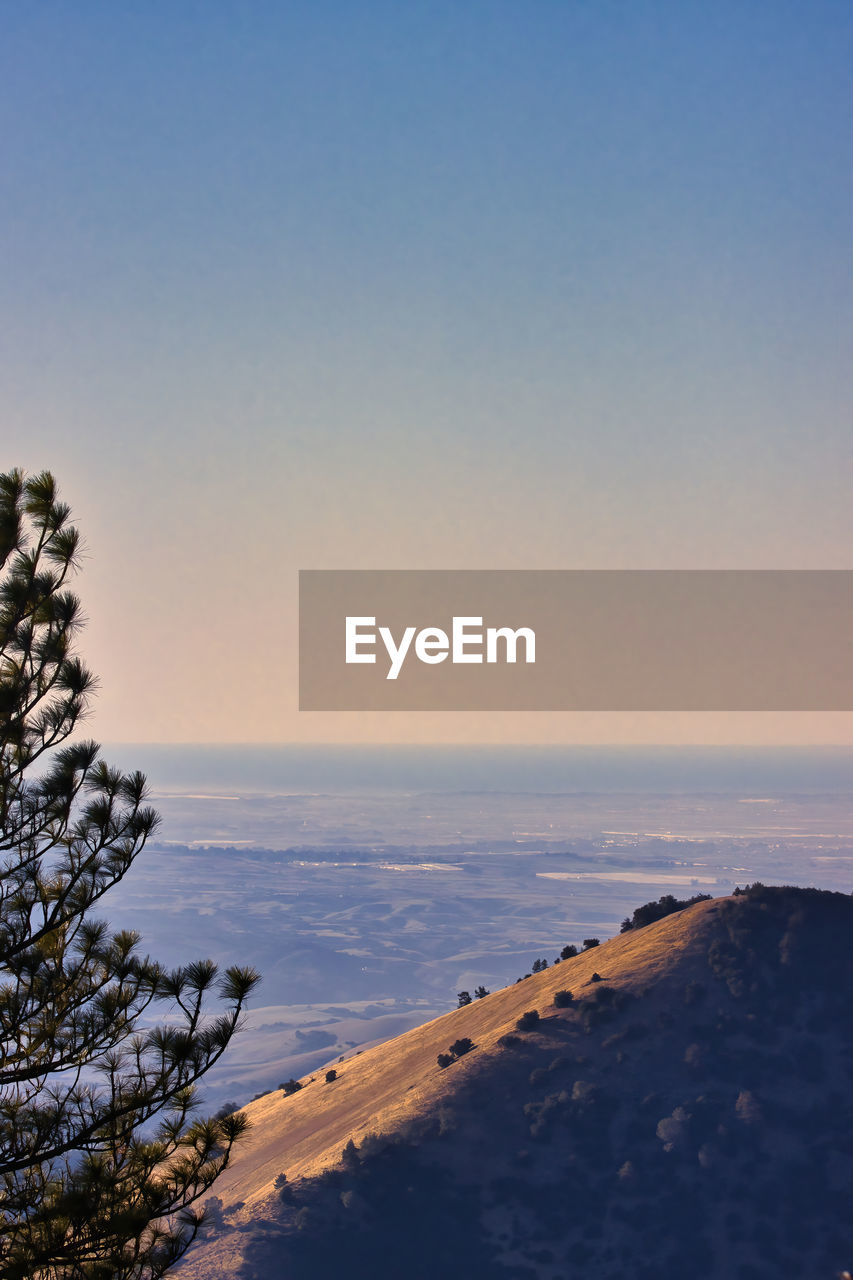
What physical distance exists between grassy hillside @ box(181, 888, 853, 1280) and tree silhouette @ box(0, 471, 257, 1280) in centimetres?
5102


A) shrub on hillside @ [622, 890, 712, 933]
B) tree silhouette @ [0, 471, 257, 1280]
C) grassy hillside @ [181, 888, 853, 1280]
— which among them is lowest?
grassy hillside @ [181, 888, 853, 1280]

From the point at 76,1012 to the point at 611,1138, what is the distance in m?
63.9

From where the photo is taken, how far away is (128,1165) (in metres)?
13.5

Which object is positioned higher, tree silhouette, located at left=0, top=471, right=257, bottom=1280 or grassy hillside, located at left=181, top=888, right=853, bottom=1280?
tree silhouette, located at left=0, top=471, right=257, bottom=1280

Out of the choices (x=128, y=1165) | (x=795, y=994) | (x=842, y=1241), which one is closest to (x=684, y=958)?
(x=795, y=994)

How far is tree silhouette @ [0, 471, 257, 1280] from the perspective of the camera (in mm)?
13055

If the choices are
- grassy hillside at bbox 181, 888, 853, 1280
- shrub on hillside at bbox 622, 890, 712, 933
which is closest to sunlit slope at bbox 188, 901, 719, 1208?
grassy hillside at bbox 181, 888, 853, 1280

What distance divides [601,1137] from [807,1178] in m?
→ 12.4

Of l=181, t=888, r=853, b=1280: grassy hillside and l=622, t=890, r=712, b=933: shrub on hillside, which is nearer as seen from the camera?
l=181, t=888, r=853, b=1280: grassy hillside

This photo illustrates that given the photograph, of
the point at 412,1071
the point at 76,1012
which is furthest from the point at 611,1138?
the point at 76,1012

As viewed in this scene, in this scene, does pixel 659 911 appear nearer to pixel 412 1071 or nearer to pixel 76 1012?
pixel 412 1071

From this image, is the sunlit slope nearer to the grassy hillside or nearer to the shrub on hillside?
the grassy hillside

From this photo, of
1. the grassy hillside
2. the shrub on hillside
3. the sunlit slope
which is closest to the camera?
the grassy hillside

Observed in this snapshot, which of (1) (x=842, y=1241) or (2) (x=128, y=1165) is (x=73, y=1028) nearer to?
(2) (x=128, y=1165)
